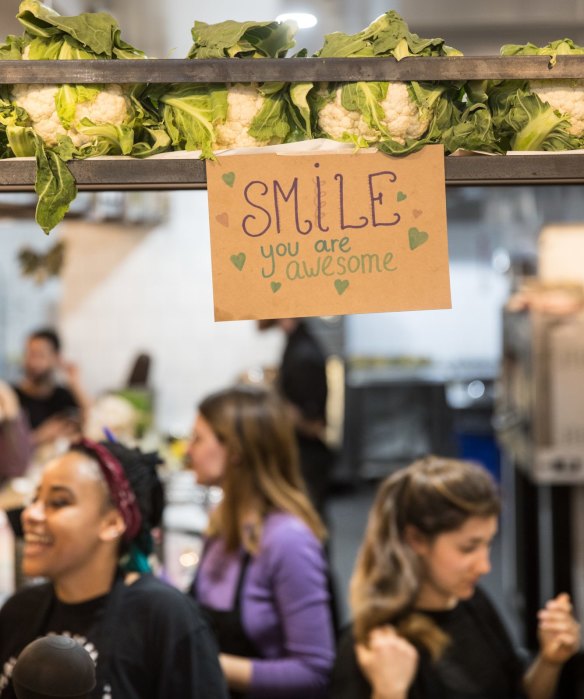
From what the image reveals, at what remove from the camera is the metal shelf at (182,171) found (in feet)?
4.86

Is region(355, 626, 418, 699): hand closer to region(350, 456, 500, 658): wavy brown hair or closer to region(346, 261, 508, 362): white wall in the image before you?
region(350, 456, 500, 658): wavy brown hair

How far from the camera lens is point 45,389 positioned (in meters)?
5.88

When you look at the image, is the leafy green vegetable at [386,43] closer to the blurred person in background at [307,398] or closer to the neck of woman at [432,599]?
the neck of woman at [432,599]

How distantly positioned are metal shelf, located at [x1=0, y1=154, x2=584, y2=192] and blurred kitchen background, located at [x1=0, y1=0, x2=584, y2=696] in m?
0.50

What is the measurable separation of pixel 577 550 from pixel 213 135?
12.6 ft

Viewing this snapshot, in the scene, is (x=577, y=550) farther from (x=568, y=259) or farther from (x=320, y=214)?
(x=320, y=214)

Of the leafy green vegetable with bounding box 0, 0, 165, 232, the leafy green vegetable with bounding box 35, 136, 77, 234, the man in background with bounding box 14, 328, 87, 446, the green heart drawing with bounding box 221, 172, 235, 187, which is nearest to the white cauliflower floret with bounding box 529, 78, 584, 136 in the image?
the green heart drawing with bounding box 221, 172, 235, 187

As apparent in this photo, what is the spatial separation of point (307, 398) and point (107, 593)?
4.12 meters

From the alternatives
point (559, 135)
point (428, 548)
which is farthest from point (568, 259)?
point (559, 135)

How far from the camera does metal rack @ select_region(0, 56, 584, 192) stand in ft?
4.73

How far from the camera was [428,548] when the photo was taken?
7.70ft

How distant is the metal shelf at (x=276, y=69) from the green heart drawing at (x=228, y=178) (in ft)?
0.46

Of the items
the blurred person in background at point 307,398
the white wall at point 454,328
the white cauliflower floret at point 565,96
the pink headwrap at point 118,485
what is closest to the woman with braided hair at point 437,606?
the pink headwrap at point 118,485

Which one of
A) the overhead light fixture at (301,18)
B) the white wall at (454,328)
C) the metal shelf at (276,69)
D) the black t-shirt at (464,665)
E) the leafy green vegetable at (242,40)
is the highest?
the overhead light fixture at (301,18)
